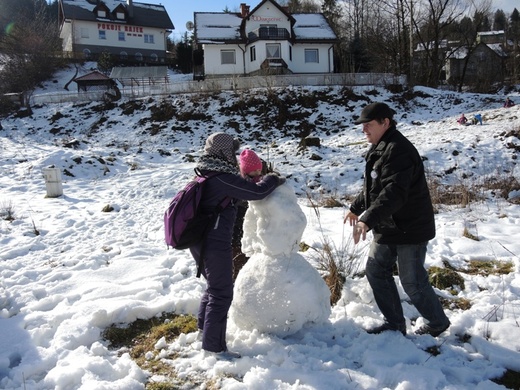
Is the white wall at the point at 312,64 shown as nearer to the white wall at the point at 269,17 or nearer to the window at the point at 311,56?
the window at the point at 311,56

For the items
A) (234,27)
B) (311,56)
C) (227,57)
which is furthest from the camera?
(311,56)

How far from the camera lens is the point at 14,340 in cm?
352

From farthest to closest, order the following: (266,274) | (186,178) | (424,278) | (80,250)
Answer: (186,178) → (80,250) → (266,274) → (424,278)

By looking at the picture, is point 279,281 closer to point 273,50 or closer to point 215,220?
point 215,220

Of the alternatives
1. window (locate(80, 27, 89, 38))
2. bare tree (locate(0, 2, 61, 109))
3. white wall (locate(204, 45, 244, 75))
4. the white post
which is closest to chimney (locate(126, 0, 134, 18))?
window (locate(80, 27, 89, 38))

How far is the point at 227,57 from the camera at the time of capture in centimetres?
3284

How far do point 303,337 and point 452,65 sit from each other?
49.3m

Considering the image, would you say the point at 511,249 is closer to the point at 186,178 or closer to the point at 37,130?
the point at 186,178

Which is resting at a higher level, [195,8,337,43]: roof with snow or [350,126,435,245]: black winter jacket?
[195,8,337,43]: roof with snow

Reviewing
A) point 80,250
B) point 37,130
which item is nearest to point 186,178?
point 80,250

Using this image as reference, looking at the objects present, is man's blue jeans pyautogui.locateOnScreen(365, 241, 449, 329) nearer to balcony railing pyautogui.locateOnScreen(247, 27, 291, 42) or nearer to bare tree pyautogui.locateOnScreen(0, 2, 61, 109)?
balcony railing pyautogui.locateOnScreen(247, 27, 291, 42)

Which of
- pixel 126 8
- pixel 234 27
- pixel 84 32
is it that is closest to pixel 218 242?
pixel 234 27

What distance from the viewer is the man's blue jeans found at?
2.92 m

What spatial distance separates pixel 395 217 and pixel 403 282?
0.52 metres
